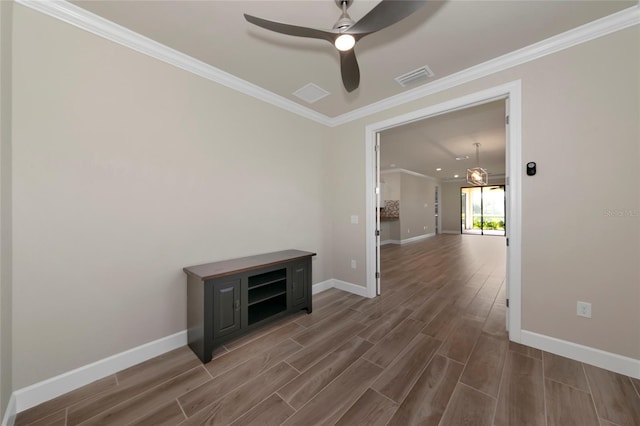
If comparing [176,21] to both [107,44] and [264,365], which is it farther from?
[264,365]

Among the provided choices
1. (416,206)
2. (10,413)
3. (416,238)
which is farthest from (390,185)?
(10,413)

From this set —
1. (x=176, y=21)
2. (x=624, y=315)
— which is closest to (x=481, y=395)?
(x=624, y=315)

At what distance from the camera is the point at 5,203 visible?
1.38m

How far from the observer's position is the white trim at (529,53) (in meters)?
1.74

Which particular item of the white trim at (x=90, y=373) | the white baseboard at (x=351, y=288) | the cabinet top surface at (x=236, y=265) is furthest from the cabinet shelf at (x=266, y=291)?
the white baseboard at (x=351, y=288)

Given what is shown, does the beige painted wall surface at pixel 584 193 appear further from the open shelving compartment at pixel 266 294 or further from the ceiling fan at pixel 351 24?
the open shelving compartment at pixel 266 294

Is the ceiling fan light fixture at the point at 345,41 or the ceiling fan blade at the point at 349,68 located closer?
the ceiling fan light fixture at the point at 345,41

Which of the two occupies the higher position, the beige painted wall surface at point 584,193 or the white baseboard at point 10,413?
the beige painted wall surface at point 584,193

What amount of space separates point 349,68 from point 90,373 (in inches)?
120

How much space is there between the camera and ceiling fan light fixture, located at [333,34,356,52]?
1463mm

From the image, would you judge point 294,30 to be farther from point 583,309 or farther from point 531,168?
point 583,309

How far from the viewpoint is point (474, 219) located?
11711mm

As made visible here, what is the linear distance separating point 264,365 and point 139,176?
193 cm

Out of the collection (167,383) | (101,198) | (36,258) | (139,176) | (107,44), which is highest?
Result: (107,44)
